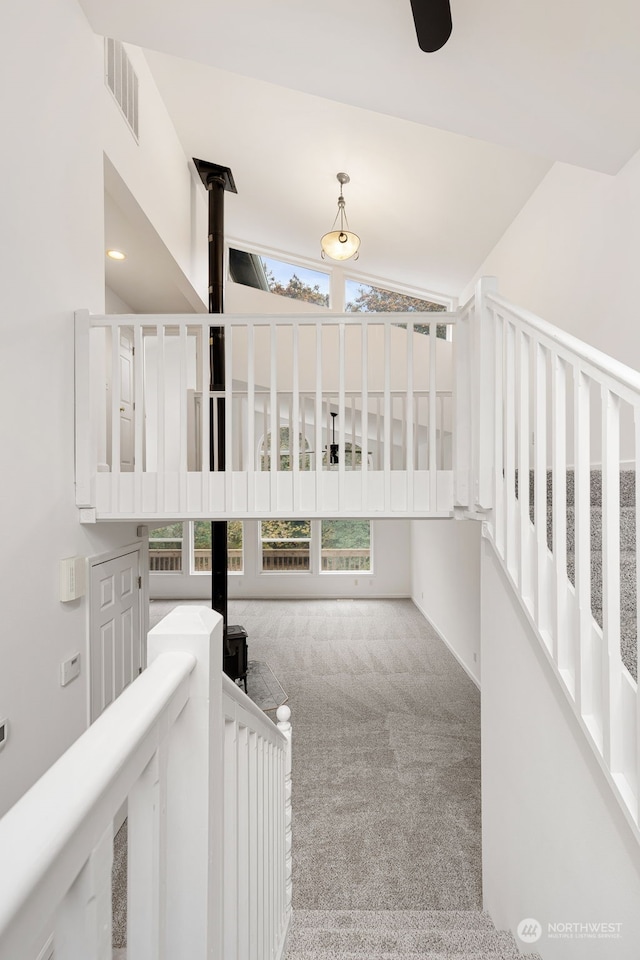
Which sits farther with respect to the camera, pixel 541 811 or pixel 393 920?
pixel 393 920

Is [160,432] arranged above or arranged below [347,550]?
above

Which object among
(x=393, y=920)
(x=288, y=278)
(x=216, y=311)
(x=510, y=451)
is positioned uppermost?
(x=288, y=278)

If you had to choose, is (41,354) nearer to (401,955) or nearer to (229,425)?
(229,425)

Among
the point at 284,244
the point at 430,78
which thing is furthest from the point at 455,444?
the point at 284,244

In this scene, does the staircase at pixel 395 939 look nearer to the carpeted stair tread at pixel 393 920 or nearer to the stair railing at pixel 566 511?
the carpeted stair tread at pixel 393 920

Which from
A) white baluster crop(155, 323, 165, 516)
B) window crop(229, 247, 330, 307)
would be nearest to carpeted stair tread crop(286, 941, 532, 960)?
white baluster crop(155, 323, 165, 516)

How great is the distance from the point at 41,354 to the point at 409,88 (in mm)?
2101

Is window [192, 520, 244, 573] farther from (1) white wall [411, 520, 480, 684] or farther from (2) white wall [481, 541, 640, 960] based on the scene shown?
(2) white wall [481, 541, 640, 960]

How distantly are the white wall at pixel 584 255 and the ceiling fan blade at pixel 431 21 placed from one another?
1.21 m

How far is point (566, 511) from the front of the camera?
1644 millimetres

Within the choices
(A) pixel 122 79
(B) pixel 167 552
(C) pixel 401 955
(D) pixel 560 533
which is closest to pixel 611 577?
(D) pixel 560 533

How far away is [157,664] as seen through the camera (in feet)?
2.12

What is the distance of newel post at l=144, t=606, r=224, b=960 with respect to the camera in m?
0.63

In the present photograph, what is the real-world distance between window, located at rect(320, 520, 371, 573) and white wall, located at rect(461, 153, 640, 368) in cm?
542
